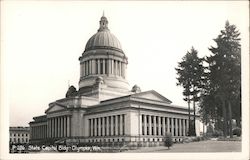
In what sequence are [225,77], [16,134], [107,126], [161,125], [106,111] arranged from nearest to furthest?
[225,77], [16,134], [161,125], [107,126], [106,111]

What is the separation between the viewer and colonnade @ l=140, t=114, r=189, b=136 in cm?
4494

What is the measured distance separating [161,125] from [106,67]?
633 inches

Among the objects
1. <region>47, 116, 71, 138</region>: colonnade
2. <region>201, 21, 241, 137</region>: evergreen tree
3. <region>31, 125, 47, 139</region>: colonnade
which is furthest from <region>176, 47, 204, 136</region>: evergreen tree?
<region>31, 125, 47, 139</region>: colonnade

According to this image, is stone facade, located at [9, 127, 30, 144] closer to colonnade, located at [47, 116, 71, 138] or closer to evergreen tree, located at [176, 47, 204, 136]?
colonnade, located at [47, 116, 71, 138]

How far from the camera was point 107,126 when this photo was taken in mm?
47125

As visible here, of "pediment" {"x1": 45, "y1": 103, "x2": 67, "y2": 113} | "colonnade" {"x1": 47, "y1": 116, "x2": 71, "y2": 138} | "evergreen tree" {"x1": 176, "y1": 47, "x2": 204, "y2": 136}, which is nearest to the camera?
"evergreen tree" {"x1": 176, "y1": 47, "x2": 204, "y2": 136}

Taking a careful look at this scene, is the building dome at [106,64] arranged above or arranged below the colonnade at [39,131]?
above

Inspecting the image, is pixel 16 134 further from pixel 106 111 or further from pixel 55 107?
pixel 55 107

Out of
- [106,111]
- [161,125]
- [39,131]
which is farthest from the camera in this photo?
[39,131]

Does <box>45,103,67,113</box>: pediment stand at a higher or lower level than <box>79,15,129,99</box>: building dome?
lower

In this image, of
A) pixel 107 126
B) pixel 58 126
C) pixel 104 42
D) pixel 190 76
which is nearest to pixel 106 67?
pixel 104 42

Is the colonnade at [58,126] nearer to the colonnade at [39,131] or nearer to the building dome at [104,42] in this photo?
the colonnade at [39,131]

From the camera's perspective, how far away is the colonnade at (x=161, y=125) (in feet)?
147

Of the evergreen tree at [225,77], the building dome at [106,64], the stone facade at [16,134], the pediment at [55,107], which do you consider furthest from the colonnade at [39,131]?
the evergreen tree at [225,77]
